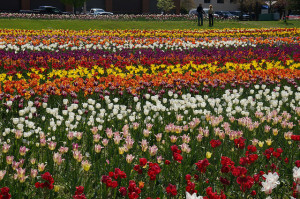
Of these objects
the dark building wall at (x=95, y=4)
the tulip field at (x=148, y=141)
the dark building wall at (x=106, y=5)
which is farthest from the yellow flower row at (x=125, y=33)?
the dark building wall at (x=95, y=4)

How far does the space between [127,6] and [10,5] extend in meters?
16.7

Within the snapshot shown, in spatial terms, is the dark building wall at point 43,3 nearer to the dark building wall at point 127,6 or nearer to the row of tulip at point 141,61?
the dark building wall at point 127,6

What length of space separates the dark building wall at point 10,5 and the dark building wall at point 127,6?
1367cm

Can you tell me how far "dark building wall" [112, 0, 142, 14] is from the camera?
5934cm

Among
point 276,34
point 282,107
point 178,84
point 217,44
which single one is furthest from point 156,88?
point 276,34

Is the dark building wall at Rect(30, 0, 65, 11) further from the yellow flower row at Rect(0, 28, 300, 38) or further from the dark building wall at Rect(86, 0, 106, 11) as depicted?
the yellow flower row at Rect(0, 28, 300, 38)

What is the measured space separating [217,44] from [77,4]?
104ft

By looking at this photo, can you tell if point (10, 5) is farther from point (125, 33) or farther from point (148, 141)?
point (148, 141)

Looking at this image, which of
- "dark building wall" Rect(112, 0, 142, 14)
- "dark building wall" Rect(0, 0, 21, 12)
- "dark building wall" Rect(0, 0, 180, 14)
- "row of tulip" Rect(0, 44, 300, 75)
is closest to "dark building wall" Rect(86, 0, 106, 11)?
"dark building wall" Rect(0, 0, 180, 14)

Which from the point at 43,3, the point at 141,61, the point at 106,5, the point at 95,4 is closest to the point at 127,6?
the point at 106,5

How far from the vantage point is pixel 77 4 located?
45.6 metres

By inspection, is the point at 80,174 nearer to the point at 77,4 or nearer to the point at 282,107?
the point at 282,107

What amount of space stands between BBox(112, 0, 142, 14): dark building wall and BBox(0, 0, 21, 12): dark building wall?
13.7 metres

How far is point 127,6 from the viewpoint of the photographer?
59906mm
